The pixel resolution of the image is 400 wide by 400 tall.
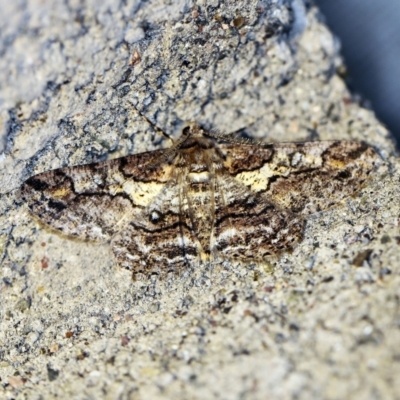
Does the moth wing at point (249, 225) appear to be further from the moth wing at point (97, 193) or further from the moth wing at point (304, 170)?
the moth wing at point (97, 193)

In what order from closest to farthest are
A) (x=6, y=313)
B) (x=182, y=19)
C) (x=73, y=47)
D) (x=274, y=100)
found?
(x=73, y=47), (x=182, y=19), (x=6, y=313), (x=274, y=100)

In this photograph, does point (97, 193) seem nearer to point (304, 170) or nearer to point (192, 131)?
point (192, 131)

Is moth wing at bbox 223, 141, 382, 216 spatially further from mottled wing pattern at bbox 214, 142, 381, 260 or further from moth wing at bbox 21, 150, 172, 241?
moth wing at bbox 21, 150, 172, 241

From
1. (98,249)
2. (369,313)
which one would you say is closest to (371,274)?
(369,313)

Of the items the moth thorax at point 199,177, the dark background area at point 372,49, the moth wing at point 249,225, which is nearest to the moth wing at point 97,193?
the moth thorax at point 199,177

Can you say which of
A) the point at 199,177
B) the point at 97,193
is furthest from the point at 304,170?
the point at 97,193

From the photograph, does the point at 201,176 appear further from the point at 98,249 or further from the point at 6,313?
the point at 6,313

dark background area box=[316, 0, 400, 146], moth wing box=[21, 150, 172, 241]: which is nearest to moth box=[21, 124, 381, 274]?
moth wing box=[21, 150, 172, 241]
